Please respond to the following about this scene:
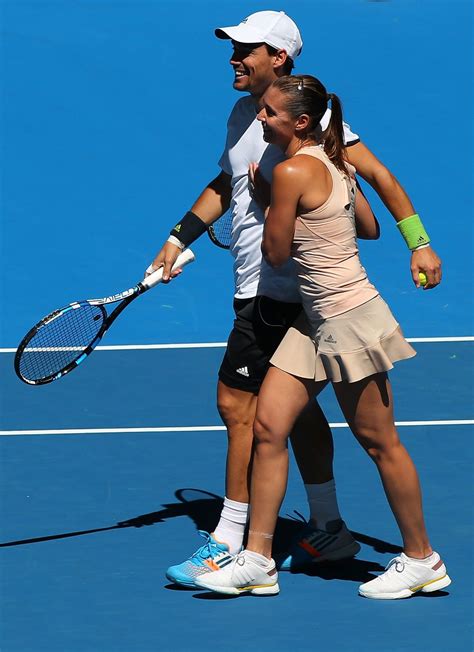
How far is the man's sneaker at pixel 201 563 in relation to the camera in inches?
216

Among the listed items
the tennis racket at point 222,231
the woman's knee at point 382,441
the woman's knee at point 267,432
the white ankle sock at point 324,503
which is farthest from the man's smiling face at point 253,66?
the white ankle sock at point 324,503

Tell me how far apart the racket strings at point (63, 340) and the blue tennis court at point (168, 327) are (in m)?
0.69

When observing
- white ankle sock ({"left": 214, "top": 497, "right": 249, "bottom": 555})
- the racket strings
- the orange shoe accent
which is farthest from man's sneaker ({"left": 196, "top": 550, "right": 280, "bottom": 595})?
the racket strings

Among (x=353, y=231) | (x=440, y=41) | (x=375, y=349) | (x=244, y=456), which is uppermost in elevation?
(x=440, y=41)

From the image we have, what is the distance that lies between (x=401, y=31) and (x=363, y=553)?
6522 mm

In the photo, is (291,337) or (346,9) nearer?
(291,337)

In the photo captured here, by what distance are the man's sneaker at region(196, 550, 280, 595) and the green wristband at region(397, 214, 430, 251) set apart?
127cm

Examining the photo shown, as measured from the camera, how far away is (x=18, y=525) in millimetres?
6203

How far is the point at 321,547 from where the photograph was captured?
578 centimetres

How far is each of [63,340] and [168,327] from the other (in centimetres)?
340

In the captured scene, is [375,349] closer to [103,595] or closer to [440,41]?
[103,595]

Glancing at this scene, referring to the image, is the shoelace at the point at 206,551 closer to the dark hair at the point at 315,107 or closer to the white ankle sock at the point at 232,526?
the white ankle sock at the point at 232,526

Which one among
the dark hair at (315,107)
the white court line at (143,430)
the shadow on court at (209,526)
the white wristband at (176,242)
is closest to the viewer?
the dark hair at (315,107)

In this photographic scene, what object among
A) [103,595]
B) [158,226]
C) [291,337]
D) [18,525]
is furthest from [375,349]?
[158,226]
